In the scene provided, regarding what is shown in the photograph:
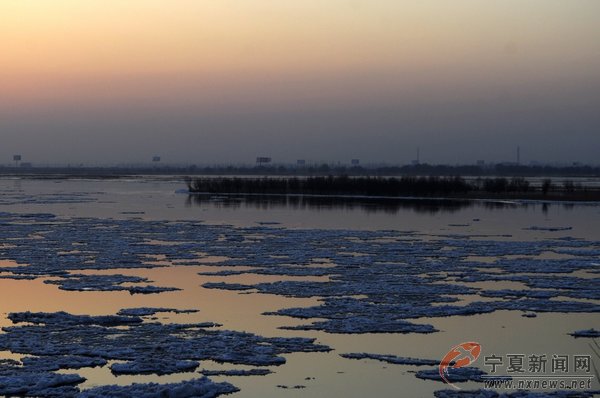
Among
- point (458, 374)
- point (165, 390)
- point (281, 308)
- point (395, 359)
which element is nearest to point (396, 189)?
point (281, 308)

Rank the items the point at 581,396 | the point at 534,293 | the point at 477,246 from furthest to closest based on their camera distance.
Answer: the point at 477,246, the point at 534,293, the point at 581,396

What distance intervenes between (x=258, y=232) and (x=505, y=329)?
15.6 m

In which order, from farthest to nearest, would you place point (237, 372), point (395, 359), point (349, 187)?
point (349, 187)
point (395, 359)
point (237, 372)

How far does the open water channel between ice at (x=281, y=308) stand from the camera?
894cm

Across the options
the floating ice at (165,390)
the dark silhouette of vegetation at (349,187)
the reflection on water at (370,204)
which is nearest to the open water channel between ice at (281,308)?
the floating ice at (165,390)

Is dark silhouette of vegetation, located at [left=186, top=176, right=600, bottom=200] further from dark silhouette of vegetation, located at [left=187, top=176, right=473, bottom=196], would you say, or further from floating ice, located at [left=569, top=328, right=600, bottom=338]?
floating ice, located at [left=569, top=328, right=600, bottom=338]

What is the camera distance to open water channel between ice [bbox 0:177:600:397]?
8938 millimetres

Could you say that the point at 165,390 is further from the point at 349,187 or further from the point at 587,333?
the point at 349,187

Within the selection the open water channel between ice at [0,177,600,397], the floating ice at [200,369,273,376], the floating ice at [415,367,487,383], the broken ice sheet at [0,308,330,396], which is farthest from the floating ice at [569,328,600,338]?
the floating ice at [200,369,273,376]

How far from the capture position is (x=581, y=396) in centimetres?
826

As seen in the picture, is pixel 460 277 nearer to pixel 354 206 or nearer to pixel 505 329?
pixel 505 329

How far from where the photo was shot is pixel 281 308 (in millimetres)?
12781

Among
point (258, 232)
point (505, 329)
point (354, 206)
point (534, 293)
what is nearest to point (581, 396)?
point (505, 329)

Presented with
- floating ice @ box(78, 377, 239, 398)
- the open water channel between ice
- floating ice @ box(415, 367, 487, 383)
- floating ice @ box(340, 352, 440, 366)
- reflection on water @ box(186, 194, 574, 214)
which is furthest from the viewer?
reflection on water @ box(186, 194, 574, 214)
